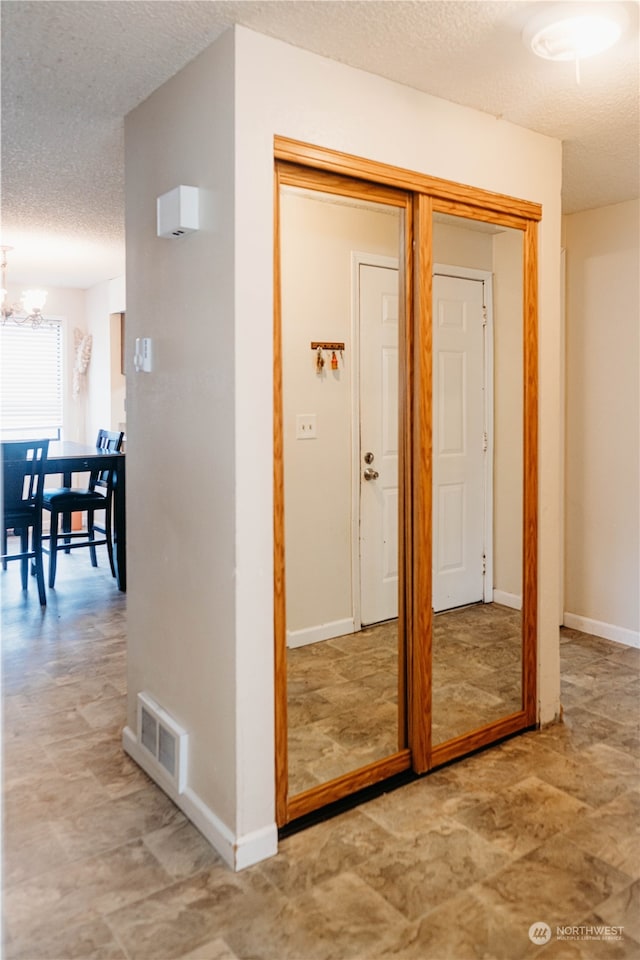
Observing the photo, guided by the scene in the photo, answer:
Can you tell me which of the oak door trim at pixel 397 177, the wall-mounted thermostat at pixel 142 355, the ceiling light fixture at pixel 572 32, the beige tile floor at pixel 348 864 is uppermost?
the ceiling light fixture at pixel 572 32

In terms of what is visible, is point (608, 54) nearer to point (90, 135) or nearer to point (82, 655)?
point (90, 135)

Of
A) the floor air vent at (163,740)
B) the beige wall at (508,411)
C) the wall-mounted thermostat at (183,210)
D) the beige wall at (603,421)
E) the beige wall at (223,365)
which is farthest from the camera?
the beige wall at (603,421)

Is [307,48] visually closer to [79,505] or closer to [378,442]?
[378,442]

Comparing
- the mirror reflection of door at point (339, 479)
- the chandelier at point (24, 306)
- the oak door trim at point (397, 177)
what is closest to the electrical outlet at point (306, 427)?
the mirror reflection of door at point (339, 479)

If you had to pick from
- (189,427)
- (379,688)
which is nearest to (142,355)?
(189,427)

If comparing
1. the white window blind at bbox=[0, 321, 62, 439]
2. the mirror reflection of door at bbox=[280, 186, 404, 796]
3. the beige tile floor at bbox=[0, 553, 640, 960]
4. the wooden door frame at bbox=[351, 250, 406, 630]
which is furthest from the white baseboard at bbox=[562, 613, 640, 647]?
the white window blind at bbox=[0, 321, 62, 439]

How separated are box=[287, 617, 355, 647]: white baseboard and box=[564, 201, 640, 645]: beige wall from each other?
2.13m

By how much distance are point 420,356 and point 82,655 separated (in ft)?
8.11

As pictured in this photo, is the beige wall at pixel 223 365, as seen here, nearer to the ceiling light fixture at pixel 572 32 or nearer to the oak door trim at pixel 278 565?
the oak door trim at pixel 278 565

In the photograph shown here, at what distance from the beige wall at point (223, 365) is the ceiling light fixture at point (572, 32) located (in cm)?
48

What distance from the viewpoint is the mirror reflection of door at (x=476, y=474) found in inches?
104

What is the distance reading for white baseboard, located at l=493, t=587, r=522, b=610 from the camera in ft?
9.34

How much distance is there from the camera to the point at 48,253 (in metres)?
5.20

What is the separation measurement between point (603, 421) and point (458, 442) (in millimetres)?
1699
